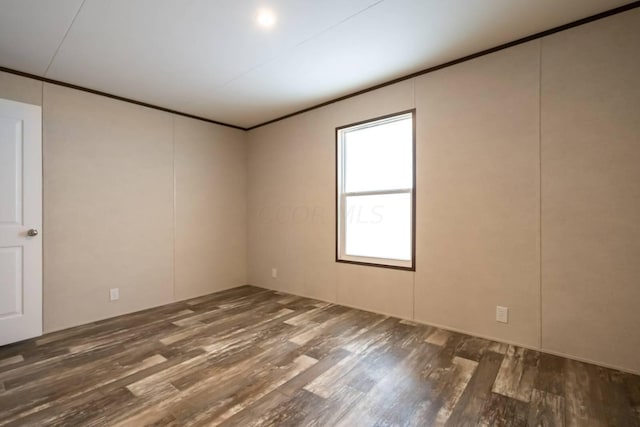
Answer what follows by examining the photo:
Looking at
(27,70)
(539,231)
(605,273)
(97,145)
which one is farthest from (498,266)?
(27,70)

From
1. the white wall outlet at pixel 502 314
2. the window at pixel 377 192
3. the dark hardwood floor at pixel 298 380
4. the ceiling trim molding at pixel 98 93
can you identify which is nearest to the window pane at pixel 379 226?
the window at pixel 377 192

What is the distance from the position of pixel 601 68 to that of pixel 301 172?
2.99m

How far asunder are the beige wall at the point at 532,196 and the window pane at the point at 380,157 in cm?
17

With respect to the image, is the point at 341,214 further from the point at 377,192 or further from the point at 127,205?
the point at 127,205

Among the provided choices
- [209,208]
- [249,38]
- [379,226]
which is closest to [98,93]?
[209,208]

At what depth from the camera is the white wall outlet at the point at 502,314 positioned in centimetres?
250

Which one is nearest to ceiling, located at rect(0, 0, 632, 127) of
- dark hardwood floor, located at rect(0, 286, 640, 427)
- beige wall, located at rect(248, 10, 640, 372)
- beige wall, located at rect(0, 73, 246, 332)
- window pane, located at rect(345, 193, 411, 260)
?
beige wall, located at rect(248, 10, 640, 372)

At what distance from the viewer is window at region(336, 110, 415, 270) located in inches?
123

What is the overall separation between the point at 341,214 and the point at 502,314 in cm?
190

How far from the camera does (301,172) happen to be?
4.04 meters

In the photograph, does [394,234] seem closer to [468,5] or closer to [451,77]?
[451,77]

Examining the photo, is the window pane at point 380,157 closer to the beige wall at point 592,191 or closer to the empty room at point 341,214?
the empty room at point 341,214

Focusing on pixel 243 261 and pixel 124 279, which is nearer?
pixel 124 279

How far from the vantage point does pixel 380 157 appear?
11.0 ft
